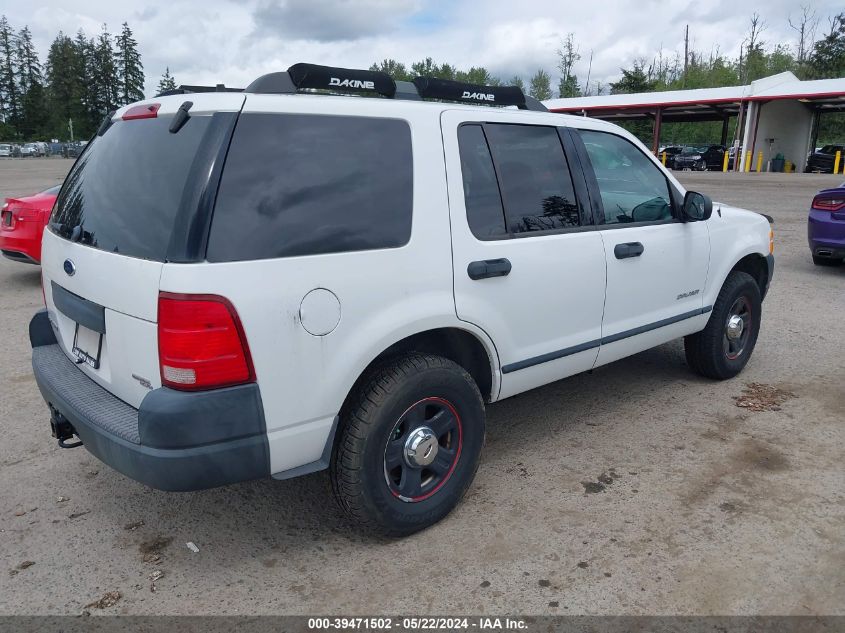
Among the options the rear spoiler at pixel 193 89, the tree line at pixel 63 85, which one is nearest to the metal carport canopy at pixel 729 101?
the rear spoiler at pixel 193 89

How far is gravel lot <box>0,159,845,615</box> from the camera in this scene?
265 centimetres

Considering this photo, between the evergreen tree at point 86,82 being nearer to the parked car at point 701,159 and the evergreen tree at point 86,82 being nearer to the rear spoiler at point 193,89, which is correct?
the parked car at point 701,159

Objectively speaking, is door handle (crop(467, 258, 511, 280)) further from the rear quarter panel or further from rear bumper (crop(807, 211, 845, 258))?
rear bumper (crop(807, 211, 845, 258))

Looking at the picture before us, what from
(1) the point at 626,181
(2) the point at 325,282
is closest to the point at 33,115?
(1) the point at 626,181

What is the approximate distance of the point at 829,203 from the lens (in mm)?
8398

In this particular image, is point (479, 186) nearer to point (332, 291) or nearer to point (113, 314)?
point (332, 291)

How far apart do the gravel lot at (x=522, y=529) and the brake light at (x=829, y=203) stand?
478 cm

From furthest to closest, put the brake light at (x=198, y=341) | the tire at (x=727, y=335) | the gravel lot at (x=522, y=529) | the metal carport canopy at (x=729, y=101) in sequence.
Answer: the metal carport canopy at (x=729, y=101) < the tire at (x=727, y=335) < the gravel lot at (x=522, y=529) < the brake light at (x=198, y=341)

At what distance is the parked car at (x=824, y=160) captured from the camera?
105 feet

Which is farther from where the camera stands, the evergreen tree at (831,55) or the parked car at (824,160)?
the evergreen tree at (831,55)

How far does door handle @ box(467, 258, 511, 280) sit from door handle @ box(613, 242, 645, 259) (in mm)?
895

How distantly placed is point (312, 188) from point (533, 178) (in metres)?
1.35

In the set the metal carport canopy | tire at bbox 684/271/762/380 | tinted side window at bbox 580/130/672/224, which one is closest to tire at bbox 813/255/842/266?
tire at bbox 684/271/762/380

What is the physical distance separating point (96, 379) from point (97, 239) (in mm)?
599
